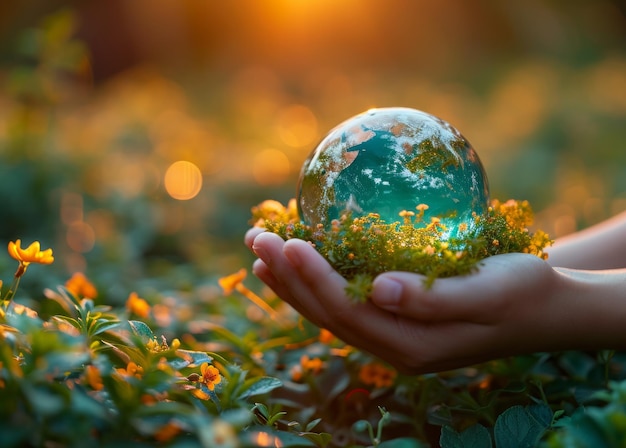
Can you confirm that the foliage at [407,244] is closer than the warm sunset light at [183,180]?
Yes

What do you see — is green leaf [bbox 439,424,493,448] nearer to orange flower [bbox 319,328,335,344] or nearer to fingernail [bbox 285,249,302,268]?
fingernail [bbox 285,249,302,268]

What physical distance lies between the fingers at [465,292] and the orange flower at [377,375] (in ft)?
1.76

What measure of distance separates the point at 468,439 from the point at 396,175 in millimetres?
650

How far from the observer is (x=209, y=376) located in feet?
4.77

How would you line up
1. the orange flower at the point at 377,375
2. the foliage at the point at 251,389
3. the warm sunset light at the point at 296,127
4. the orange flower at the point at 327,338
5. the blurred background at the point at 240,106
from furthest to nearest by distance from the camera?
the warm sunset light at the point at 296,127 < the blurred background at the point at 240,106 < the orange flower at the point at 327,338 < the orange flower at the point at 377,375 < the foliage at the point at 251,389

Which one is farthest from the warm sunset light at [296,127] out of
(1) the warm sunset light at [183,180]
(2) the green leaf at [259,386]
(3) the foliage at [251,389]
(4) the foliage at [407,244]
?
(2) the green leaf at [259,386]

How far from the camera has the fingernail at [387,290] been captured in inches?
51.3

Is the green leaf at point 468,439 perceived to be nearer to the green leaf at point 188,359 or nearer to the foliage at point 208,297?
the foliage at point 208,297

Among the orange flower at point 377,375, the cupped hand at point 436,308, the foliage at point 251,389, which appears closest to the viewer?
the foliage at point 251,389

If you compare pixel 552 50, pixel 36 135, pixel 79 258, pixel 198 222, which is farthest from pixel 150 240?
pixel 552 50

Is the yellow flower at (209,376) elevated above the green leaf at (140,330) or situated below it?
below

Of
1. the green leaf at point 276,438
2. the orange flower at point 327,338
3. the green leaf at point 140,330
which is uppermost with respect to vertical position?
the orange flower at point 327,338

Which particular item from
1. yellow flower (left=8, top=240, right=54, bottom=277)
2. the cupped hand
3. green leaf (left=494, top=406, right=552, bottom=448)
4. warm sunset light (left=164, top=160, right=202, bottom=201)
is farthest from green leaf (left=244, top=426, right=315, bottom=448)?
warm sunset light (left=164, top=160, right=202, bottom=201)

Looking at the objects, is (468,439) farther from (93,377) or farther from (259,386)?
(93,377)
